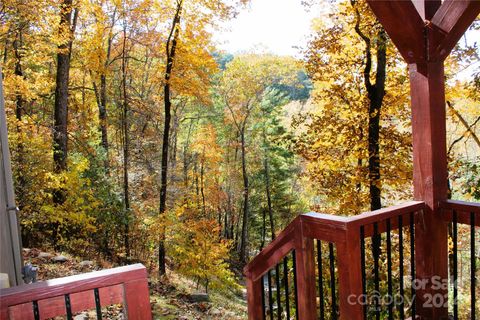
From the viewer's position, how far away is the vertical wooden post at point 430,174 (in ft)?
8.11

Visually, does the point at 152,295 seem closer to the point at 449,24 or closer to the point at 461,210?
the point at 461,210

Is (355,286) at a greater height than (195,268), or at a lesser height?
greater

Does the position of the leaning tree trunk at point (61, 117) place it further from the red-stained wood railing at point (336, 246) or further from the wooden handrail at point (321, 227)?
the red-stained wood railing at point (336, 246)

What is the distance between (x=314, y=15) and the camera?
841cm

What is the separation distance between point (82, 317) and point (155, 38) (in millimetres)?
9271

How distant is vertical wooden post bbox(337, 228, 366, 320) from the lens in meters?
2.04

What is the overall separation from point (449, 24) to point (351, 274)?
5.44ft

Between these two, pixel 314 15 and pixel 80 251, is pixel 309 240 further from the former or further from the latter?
pixel 80 251

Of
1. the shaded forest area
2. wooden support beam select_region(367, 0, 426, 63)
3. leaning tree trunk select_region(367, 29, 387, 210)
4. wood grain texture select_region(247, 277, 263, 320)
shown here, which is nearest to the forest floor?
the shaded forest area

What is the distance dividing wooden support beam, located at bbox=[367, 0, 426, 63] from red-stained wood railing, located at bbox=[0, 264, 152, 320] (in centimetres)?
192

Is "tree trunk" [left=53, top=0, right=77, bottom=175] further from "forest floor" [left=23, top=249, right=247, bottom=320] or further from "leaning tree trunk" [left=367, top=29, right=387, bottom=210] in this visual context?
"leaning tree trunk" [left=367, top=29, right=387, bottom=210]

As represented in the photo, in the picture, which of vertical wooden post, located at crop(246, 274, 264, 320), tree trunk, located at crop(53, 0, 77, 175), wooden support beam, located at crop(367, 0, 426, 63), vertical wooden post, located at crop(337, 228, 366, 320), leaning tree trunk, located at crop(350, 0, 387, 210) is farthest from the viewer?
tree trunk, located at crop(53, 0, 77, 175)

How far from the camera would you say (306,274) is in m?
2.20

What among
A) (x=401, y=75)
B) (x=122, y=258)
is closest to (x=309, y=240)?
(x=401, y=75)
